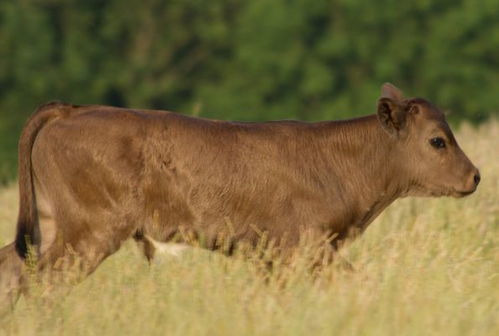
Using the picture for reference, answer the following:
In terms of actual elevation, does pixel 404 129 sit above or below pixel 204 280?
above

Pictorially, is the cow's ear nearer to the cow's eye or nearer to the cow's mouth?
the cow's eye

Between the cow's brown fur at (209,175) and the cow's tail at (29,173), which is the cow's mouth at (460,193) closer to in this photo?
the cow's brown fur at (209,175)

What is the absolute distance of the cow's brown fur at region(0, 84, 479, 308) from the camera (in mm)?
7246

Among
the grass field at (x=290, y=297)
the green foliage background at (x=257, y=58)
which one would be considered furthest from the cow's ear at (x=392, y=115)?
the green foliage background at (x=257, y=58)

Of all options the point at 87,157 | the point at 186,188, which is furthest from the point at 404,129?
the point at 87,157

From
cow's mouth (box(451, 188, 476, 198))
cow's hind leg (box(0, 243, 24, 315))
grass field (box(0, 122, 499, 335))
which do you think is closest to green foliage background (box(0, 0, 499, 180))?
cow's mouth (box(451, 188, 476, 198))

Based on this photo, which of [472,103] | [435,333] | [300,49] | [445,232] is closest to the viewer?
[435,333]

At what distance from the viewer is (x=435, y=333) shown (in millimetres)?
6031

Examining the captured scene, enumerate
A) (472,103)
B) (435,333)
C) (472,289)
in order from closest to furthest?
(435,333) < (472,289) < (472,103)

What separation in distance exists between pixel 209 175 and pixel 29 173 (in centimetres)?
114

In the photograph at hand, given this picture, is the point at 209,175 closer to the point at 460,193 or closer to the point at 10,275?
the point at 10,275

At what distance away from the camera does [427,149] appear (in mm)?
8023

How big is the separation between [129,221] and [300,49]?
29.3 metres

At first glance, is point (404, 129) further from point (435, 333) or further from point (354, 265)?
point (435, 333)
